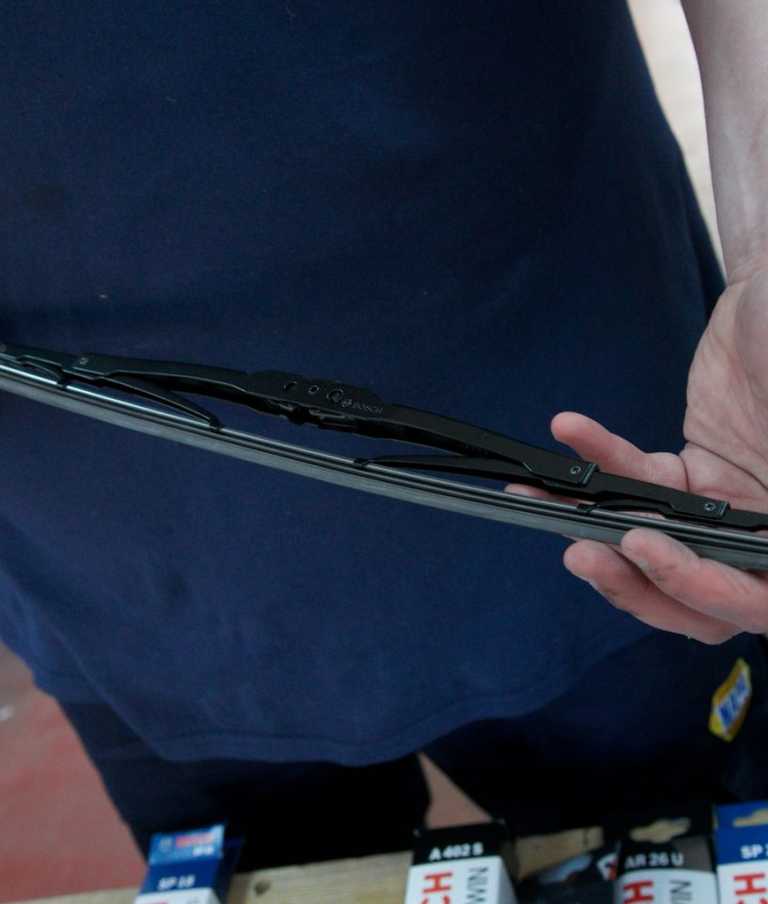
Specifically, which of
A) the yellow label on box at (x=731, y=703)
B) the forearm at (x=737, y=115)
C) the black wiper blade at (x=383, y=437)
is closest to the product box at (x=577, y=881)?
the yellow label on box at (x=731, y=703)

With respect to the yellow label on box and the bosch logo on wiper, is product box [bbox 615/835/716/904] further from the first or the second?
the bosch logo on wiper

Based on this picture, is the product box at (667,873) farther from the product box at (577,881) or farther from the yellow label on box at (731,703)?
the yellow label on box at (731,703)

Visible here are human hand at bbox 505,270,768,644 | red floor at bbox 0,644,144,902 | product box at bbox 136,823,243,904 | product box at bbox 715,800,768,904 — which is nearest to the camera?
human hand at bbox 505,270,768,644

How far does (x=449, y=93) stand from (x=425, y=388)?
18 centimetres

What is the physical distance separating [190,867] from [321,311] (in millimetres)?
448

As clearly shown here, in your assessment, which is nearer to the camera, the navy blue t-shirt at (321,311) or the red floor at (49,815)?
the navy blue t-shirt at (321,311)

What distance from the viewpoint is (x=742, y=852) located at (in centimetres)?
75

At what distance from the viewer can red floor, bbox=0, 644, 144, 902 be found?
168cm

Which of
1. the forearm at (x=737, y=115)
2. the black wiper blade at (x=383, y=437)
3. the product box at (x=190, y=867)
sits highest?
the forearm at (x=737, y=115)

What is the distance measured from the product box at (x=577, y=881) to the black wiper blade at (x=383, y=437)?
0.28 meters

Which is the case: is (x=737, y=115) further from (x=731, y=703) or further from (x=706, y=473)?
(x=731, y=703)

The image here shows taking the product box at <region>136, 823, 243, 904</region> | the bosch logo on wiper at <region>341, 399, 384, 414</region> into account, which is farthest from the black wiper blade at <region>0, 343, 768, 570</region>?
the product box at <region>136, 823, 243, 904</region>

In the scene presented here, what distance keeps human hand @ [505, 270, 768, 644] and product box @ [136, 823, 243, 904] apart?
1.38ft

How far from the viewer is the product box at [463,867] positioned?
30.2 inches
